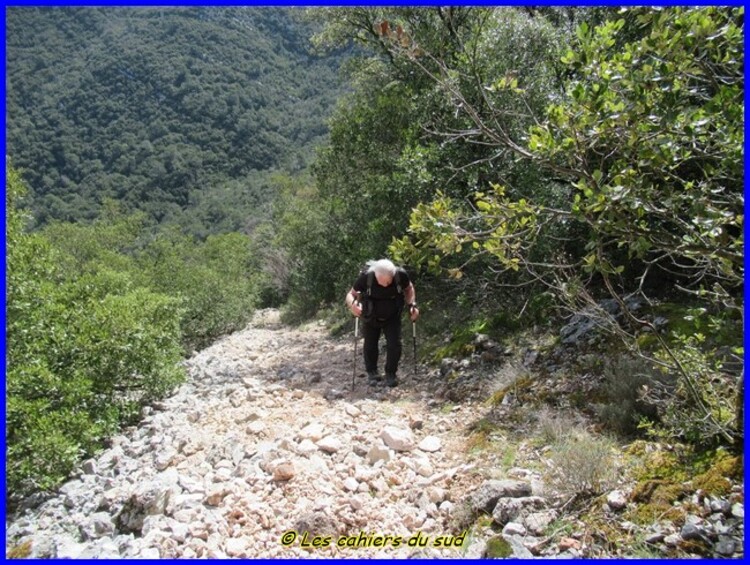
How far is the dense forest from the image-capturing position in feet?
10.4

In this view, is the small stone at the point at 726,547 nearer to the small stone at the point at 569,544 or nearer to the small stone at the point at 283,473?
the small stone at the point at 569,544

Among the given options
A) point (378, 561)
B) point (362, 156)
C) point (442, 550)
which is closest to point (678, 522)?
point (442, 550)

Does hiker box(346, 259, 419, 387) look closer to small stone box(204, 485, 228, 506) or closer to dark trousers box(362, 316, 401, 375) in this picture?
dark trousers box(362, 316, 401, 375)

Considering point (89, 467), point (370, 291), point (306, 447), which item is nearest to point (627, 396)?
point (306, 447)

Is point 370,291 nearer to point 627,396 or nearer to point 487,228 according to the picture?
point 487,228

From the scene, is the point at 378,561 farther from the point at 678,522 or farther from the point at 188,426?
the point at 188,426

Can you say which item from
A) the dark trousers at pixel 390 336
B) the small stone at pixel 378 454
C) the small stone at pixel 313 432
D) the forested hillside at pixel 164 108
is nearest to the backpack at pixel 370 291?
the dark trousers at pixel 390 336

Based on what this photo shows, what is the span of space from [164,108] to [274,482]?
302 feet

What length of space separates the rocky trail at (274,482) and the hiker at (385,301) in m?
0.59

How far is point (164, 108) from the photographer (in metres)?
86.1

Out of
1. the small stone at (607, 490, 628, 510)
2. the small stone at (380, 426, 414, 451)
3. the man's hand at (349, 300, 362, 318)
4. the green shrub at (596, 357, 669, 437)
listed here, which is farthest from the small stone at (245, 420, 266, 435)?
the small stone at (607, 490, 628, 510)

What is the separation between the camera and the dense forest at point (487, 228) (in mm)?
3178

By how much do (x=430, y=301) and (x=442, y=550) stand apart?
742cm

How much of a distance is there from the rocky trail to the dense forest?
1132mm
